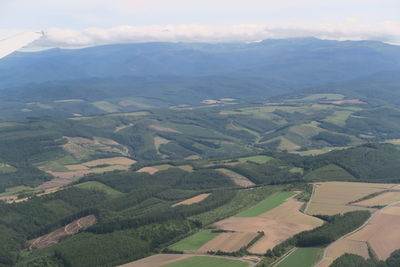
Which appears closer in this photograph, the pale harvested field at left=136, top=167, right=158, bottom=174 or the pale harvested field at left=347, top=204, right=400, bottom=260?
the pale harvested field at left=347, top=204, right=400, bottom=260

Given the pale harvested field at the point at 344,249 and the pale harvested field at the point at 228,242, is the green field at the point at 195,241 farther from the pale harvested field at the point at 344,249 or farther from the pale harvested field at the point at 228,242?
the pale harvested field at the point at 344,249

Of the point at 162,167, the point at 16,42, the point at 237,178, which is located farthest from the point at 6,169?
the point at 16,42

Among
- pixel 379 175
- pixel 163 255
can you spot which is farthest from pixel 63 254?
pixel 379 175

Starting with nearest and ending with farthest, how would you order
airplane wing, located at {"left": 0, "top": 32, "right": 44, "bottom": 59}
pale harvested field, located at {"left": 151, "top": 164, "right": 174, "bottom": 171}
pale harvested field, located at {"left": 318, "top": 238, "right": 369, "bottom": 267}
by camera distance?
airplane wing, located at {"left": 0, "top": 32, "right": 44, "bottom": 59}
pale harvested field, located at {"left": 318, "top": 238, "right": 369, "bottom": 267}
pale harvested field, located at {"left": 151, "top": 164, "right": 174, "bottom": 171}

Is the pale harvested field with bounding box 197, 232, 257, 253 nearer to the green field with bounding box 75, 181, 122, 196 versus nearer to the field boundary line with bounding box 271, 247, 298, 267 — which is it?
the field boundary line with bounding box 271, 247, 298, 267

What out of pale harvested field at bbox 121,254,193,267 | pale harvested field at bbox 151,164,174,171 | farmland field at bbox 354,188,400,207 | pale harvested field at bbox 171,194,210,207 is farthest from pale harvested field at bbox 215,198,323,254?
pale harvested field at bbox 151,164,174,171

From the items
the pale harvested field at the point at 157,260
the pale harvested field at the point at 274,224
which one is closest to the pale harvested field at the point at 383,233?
the pale harvested field at the point at 274,224

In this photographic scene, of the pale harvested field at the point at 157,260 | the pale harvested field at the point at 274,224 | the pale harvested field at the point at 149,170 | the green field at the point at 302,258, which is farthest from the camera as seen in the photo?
the pale harvested field at the point at 149,170
